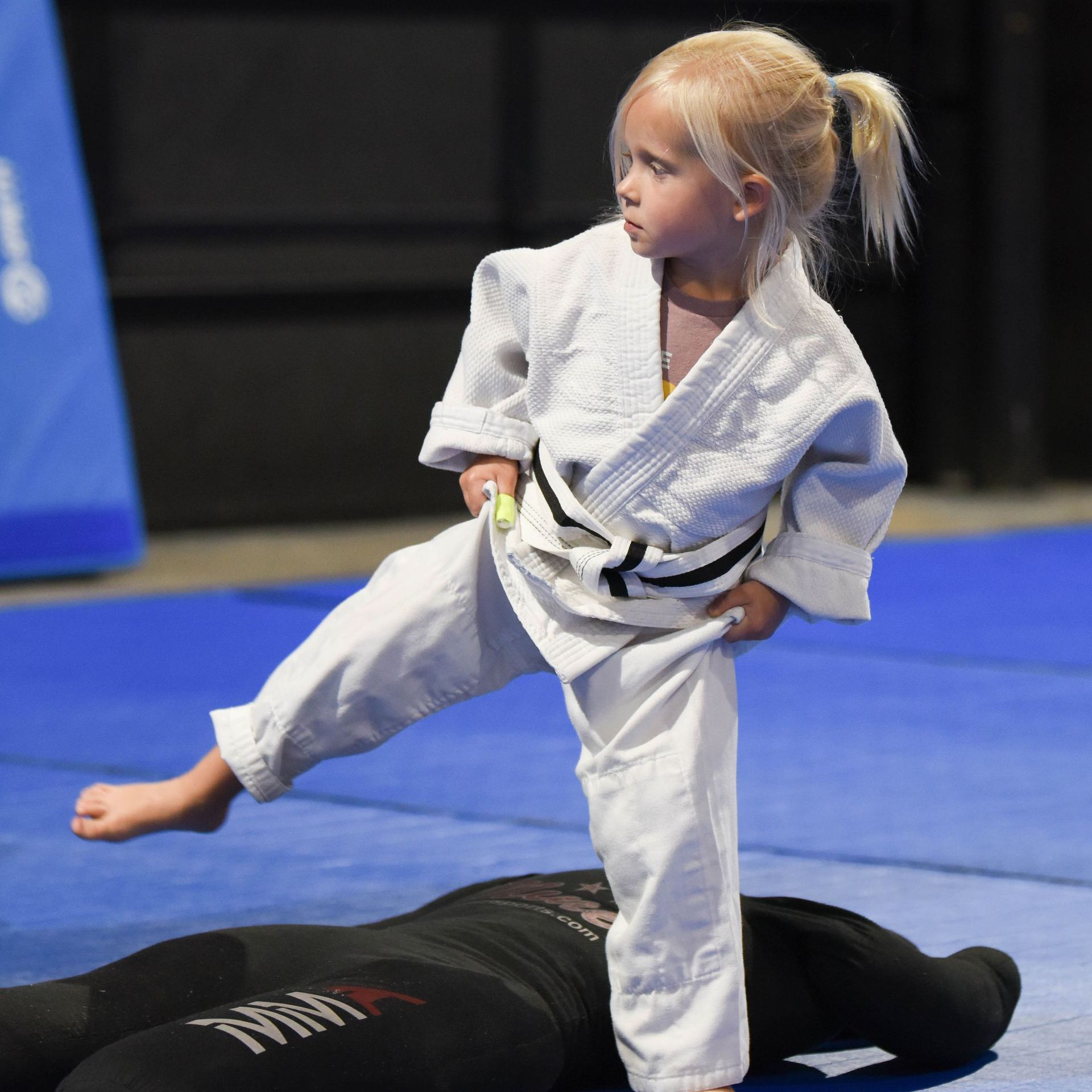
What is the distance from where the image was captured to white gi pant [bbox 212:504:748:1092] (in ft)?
5.64

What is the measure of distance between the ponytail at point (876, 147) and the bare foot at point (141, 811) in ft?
3.12

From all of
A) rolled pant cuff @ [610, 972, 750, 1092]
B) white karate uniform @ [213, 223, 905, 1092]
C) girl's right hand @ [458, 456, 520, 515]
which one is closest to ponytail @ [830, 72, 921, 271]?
white karate uniform @ [213, 223, 905, 1092]

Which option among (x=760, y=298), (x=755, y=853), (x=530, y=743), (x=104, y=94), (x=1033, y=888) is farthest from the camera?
(x=104, y=94)

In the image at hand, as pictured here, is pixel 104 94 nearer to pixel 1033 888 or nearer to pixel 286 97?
pixel 286 97

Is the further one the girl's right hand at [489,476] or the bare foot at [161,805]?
the bare foot at [161,805]

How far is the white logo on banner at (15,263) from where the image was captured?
4.95 meters

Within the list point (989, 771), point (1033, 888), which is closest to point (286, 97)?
point (989, 771)

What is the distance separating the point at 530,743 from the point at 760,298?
5.38 ft

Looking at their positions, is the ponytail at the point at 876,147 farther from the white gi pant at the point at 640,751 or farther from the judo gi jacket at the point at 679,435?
the white gi pant at the point at 640,751

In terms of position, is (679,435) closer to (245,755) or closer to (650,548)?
(650,548)

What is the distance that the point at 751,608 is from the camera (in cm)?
182

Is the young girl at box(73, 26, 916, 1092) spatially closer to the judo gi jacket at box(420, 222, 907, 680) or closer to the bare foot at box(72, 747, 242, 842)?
the judo gi jacket at box(420, 222, 907, 680)

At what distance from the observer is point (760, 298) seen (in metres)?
1.78

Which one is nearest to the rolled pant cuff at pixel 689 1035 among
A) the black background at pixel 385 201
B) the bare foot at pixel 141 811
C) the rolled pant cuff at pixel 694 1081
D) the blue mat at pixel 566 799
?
the rolled pant cuff at pixel 694 1081
